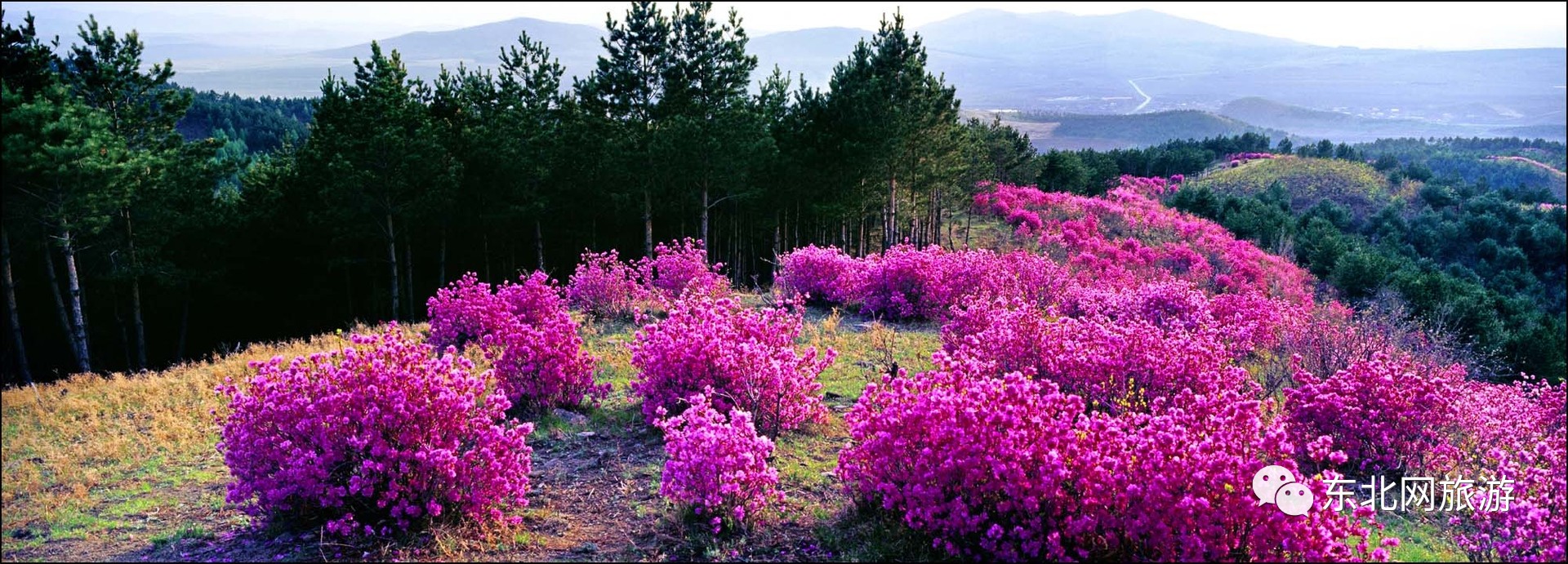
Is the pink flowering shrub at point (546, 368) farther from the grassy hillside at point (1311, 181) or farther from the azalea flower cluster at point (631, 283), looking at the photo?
the grassy hillside at point (1311, 181)

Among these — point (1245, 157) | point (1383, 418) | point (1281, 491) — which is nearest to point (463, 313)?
point (1281, 491)

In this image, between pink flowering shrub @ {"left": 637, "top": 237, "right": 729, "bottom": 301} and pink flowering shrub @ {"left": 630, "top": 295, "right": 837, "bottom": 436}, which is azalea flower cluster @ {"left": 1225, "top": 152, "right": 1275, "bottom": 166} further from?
pink flowering shrub @ {"left": 630, "top": 295, "right": 837, "bottom": 436}

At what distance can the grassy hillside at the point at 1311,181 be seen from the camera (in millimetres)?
53094

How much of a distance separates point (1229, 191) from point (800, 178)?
128ft

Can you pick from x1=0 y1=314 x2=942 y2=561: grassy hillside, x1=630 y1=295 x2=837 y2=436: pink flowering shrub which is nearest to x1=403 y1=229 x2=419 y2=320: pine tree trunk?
x1=0 y1=314 x2=942 y2=561: grassy hillside

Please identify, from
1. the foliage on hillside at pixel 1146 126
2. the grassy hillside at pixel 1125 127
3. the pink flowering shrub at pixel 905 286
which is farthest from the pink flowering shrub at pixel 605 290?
the foliage on hillside at pixel 1146 126

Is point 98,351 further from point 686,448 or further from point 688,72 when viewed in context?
point 686,448

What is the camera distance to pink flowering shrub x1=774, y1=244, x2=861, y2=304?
14.7m

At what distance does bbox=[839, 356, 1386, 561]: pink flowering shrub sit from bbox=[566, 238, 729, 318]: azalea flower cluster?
8787mm

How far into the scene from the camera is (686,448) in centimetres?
500

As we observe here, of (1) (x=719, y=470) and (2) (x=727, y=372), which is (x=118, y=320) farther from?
(1) (x=719, y=470)

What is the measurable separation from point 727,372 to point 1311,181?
6187cm

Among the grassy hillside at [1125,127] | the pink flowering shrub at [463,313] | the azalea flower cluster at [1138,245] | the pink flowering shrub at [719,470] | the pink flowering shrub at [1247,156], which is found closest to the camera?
the pink flowering shrub at [719,470]

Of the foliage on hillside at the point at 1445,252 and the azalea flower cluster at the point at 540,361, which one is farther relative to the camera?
the foliage on hillside at the point at 1445,252
